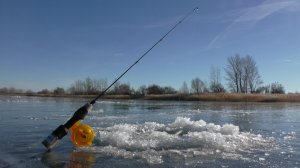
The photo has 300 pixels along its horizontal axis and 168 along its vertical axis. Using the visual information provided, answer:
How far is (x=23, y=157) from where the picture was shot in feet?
25.4

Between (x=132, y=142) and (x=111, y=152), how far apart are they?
3.61 feet

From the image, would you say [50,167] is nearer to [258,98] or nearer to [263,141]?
[263,141]

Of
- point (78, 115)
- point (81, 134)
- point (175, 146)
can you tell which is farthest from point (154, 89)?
point (78, 115)

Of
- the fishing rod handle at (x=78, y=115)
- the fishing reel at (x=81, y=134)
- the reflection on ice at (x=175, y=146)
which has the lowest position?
the reflection on ice at (x=175, y=146)

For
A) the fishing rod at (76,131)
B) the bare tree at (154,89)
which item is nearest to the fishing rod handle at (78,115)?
the fishing rod at (76,131)

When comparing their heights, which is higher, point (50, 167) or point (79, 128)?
point (79, 128)

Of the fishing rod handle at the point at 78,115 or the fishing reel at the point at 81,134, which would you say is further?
the fishing reel at the point at 81,134

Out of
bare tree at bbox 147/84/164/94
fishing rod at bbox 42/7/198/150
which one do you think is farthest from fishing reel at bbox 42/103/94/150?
bare tree at bbox 147/84/164/94

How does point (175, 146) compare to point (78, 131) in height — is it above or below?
below

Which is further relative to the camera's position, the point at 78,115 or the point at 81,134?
the point at 81,134

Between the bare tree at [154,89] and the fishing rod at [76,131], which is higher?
the bare tree at [154,89]

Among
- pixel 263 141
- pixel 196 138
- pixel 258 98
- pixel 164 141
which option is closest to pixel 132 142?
pixel 164 141

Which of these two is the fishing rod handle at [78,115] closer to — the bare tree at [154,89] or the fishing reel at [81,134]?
the fishing reel at [81,134]

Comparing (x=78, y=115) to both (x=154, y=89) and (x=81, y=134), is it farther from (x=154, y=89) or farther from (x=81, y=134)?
(x=154, y=89)
